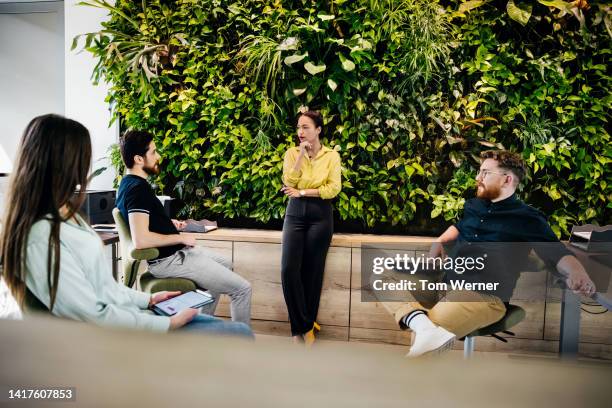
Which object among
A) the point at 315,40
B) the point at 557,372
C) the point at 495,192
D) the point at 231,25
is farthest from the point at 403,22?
the point at 557,372

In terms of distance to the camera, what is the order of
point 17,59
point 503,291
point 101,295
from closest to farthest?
1. point 101,295
2. point 503,291
3. point 17,59

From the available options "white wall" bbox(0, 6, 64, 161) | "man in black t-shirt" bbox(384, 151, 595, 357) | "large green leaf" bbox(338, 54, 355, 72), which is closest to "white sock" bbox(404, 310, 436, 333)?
"man in black t-shirt" bbox(384, 151, 595, 357)

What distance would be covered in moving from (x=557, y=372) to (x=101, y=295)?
1.24 meters

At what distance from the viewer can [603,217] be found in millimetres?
3516

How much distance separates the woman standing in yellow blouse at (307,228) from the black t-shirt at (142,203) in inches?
37.7

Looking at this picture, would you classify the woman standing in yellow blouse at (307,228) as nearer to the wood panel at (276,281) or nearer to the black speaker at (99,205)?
the wood panel at (276,281)

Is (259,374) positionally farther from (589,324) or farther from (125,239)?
(589,324)

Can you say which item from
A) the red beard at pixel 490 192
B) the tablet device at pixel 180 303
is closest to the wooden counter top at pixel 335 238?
the red beard at pixel 490 192

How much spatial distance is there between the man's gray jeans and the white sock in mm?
1121

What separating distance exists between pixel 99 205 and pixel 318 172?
1.60 metres

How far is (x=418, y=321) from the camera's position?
6.47 ft

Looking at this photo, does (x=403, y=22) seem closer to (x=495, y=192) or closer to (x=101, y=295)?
(x=495, y=192)

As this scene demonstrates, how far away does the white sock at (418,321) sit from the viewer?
1.95m

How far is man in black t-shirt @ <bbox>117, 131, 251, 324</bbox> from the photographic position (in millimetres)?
2477
